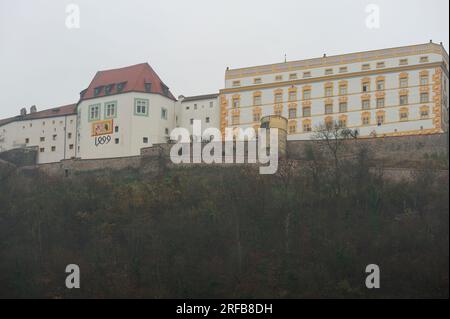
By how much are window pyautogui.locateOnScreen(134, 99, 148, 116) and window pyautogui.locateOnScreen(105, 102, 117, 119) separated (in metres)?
1.85

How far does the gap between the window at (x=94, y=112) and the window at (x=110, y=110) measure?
33.8 inches

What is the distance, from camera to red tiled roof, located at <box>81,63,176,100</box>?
76.1 meters

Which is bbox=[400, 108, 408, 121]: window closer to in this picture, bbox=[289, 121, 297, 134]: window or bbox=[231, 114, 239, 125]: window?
bbox=[289, 121, 297, 134]: window

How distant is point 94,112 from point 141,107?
4.40m

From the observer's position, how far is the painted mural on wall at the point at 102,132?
73.6 meters

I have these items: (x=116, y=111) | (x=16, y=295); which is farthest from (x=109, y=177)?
(x=16, y=295)

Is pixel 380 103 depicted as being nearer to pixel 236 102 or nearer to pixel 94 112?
pixel 236 102

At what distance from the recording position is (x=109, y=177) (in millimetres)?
65875

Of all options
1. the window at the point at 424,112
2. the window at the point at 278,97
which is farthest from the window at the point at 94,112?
the window at the point at 424,112

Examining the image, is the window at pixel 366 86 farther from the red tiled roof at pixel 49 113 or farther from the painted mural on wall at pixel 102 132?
the red tiled roof at pixel 49 113

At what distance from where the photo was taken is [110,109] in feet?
246
